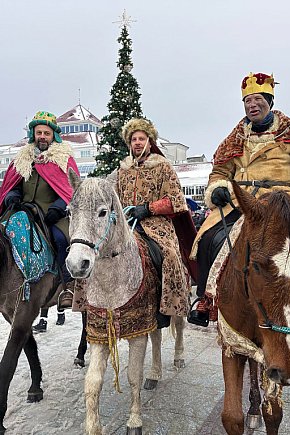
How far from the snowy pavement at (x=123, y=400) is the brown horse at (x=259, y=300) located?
101 cm

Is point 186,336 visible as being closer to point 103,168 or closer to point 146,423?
point 146,423

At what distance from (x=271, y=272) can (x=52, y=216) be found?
297 centimetres

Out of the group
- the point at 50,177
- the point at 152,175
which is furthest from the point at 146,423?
the point at 50,177

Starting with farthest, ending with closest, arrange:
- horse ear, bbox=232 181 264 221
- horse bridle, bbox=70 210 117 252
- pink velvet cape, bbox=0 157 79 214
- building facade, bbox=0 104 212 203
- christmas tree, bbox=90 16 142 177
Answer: building facade, bbox=0 104 212 203
christmas tree, bbox=90 16 142 177
pink velvet cape, bbox=0 157 79 214
horse bridle, bbox=70 210 117 252
horse ear, bbox=232 181 264 221

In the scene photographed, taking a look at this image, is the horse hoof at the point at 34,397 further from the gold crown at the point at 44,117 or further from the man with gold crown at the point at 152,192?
the gold crown at the point at 44,117

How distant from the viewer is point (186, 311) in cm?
420

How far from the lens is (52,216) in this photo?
4.67 meters

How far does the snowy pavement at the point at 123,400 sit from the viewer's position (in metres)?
3.85

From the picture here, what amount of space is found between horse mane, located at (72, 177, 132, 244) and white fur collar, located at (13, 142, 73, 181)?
161 cm

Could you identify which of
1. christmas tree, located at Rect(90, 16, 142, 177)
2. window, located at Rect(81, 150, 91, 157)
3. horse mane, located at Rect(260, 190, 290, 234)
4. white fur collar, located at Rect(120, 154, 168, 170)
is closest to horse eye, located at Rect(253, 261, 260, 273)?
horse mane, located at Rect(260, 190, 290, 234)

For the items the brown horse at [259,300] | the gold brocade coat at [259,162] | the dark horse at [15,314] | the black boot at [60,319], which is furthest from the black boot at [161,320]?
the black boot at [60,319]

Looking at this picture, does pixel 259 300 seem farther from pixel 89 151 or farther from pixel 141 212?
pixel 89 151

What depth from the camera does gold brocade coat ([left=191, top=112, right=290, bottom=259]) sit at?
3553mm

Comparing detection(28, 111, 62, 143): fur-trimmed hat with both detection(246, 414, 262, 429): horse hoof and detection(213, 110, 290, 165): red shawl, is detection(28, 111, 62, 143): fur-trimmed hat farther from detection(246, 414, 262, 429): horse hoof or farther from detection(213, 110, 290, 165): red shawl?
detection(246, 414, 262, 429): horse hoof
